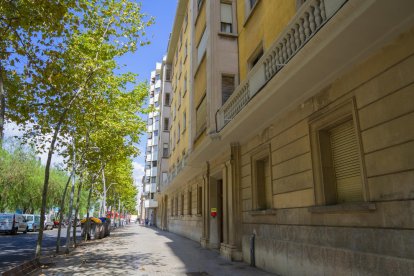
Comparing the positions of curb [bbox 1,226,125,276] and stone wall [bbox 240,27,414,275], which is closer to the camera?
stone wall [bbox 240,27,414,275]

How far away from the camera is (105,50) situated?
45.7 ft

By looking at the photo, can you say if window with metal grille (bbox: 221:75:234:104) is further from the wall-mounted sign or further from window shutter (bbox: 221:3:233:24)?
the wall-mounted sign

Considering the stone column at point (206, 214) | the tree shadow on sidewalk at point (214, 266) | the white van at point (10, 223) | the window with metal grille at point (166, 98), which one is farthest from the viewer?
the window with metal grille at point (166, 98)

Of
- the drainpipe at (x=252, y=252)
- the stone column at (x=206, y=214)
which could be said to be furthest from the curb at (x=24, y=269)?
the stone column at (x=206, y=214)

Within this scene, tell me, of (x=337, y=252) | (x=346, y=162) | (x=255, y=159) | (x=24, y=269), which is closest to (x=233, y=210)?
(x=255, y=159)

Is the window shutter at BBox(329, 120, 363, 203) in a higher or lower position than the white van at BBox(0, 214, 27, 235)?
higher

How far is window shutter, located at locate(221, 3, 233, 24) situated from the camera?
1463cm

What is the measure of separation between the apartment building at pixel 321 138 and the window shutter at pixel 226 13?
1.49 m

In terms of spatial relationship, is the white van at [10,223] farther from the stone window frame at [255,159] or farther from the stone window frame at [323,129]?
the stone window frame at [323,129]

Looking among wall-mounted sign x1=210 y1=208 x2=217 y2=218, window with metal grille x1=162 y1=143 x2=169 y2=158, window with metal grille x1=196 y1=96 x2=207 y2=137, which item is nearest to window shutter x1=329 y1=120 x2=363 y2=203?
window with metal grille x1=196 y1=96 x2=207 y2=137

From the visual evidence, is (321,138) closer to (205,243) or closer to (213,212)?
(213,212)

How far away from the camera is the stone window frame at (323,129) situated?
6371 mm

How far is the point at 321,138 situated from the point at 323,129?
20cm

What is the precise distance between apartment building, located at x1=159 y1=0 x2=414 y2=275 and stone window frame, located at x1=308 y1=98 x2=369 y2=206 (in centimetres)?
2
